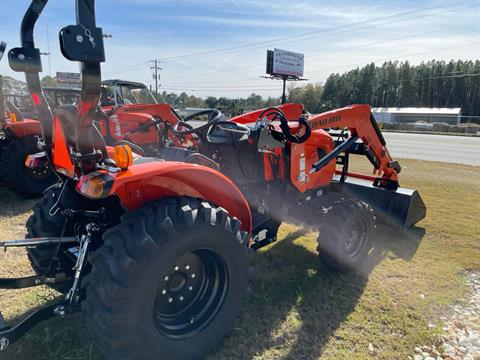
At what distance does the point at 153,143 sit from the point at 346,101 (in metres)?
76.4

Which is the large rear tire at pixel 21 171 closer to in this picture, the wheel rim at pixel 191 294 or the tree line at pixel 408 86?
the wheel rim at pixel 191 294

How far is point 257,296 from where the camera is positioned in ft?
11.0

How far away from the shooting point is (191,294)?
256 centimetres

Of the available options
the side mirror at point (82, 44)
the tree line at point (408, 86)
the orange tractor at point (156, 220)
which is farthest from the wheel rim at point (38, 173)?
the tree line at point (408, 86)

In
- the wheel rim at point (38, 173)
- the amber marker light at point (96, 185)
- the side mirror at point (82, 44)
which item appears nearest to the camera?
the side mirror at point (82, 44)

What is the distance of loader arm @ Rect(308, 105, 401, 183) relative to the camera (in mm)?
3941

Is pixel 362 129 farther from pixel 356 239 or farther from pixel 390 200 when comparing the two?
pixel 356 239

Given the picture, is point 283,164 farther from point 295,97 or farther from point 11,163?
point 295,97

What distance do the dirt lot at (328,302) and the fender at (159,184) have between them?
3.34ft

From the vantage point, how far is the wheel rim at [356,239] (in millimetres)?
3879

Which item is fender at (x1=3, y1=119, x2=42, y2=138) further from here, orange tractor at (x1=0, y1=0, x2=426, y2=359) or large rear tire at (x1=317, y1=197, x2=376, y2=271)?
large rear tire at (x1=317, y1=197, x2=376, y2=271)

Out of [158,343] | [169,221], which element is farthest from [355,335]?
[169,221]

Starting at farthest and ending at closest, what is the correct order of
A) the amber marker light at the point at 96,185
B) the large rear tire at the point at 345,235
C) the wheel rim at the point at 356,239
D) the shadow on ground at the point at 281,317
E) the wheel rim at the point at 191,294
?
Result: the wheel rim at the point at 356,239
the large rear tire at the point at 345,235
the shadow on ground at the point at 281,317
the wheel rim at the point at 191,294
the amber marker light at the point at 96,185

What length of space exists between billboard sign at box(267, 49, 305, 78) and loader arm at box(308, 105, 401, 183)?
120 ft
